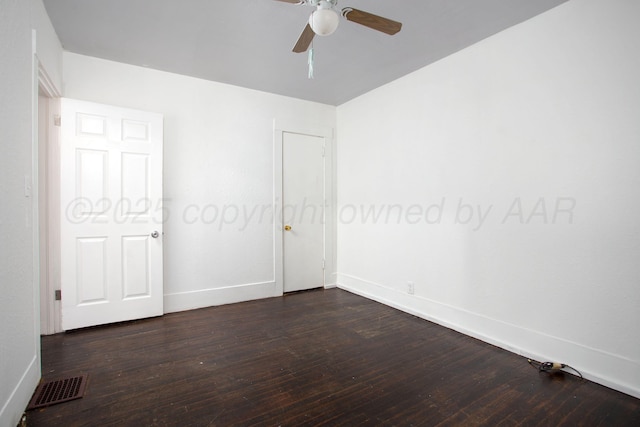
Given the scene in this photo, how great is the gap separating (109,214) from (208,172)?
3.68 feet

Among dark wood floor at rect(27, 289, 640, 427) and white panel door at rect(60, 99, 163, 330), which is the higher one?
white panel door at rect(60, 99, 163, 330)

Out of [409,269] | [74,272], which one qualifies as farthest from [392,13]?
[74,272]

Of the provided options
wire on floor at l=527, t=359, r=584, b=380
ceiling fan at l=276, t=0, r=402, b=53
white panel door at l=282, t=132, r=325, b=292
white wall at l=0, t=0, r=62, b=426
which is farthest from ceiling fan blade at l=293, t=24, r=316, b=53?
wire on floor at l=527, t=359, r=584, b=380

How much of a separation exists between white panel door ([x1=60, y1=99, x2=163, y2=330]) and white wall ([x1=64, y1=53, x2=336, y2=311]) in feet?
0.72

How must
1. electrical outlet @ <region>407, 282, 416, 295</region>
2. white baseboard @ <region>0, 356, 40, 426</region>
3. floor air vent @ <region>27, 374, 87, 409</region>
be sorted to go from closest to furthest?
white baseboard @ <region>0, 356, 40, 426</region>, floor air vent @ <region>27, 374, 87, 409</region>, electrical outlet @ <region>407, 282, 416, 295</region>

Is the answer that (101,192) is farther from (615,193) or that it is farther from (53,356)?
(615,193)

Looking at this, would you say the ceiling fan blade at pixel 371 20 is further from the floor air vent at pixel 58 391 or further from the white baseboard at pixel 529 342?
the floor air vent at pixel 58 391

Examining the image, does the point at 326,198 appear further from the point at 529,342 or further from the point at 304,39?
the point at 529,342

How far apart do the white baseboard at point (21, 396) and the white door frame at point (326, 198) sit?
8.20 ft

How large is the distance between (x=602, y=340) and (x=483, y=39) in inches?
102

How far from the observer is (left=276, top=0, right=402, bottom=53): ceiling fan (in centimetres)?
173

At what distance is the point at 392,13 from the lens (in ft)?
7.85

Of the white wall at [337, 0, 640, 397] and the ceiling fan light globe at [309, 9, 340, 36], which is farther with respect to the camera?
the white wall at [337, 0, 640, 397]

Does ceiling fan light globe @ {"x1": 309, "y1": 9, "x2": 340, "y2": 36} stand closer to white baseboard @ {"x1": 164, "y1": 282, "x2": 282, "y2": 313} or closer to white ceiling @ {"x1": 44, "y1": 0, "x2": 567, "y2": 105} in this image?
white ceiling @ {"x1": 44, "y1": 0, "x2": 567, "y2": 105}
